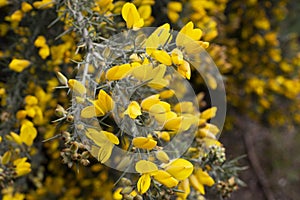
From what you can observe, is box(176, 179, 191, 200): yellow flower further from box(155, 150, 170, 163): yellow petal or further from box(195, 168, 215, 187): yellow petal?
box(155, 150, 170, 163): yellow petal

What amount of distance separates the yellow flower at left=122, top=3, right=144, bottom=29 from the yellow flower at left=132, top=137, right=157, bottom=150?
311 mm

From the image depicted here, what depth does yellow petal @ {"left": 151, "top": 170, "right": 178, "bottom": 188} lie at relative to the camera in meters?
1.03

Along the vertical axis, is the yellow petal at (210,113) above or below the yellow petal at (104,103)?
below

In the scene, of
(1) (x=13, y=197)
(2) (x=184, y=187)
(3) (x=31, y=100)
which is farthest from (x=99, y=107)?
(1) (x=13, y=197)

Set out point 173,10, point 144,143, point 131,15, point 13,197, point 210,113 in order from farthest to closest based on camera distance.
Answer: point 173,10 → point 13,197 → point 210,113 → point 131,15 → point 144,143

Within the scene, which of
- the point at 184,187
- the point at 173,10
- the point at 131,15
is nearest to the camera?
the point at 131,15

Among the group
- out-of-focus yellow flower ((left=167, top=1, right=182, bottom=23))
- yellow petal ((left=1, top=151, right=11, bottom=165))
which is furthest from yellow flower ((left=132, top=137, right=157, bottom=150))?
out-of-focus yellow flower ((left=167, top=1, right=182, bottom=23))

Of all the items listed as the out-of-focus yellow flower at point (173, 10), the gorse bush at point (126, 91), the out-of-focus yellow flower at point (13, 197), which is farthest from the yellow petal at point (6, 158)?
the out-of-focus yellow flower at point (173, 10)

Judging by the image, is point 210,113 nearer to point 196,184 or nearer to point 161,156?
point 196,184

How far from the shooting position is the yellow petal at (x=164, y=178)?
103cm

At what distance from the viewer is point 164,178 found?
40.7 inches

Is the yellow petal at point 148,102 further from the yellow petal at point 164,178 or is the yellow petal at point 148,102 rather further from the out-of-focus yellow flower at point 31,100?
the out-of-focus yellow flower at point 31,100

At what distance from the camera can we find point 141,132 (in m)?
1.13

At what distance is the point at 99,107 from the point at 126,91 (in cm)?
10
